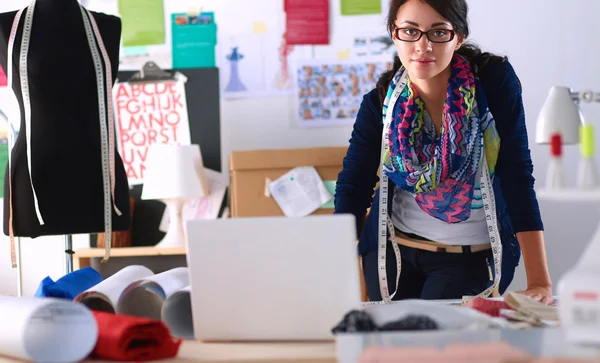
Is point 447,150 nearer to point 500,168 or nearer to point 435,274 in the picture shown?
point 500,168

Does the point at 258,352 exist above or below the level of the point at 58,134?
below

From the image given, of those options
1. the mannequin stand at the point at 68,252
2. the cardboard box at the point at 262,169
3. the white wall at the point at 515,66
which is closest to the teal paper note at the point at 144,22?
the white wall at the point at 515,66

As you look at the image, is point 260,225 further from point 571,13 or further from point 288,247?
point 571,13

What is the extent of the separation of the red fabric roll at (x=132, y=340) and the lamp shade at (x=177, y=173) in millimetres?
2390

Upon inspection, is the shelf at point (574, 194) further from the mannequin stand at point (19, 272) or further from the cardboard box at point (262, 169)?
the mannequin stand at point (19, 272)

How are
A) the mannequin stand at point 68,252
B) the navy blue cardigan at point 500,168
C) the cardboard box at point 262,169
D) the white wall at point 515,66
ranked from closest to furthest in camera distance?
the navy blue cardigan at point 500,168
the mannequin stand at point 68,252
the cardboard box at point 262,169
the white wall at point 515,66

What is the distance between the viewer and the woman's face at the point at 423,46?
1850mm

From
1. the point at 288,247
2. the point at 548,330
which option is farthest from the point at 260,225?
the point at 548,330

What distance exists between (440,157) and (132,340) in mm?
1070

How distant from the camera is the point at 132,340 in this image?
1094mm

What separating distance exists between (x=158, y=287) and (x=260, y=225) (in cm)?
27

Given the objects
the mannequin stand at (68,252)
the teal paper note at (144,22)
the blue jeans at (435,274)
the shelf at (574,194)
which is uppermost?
the teal paper note at (144,22)

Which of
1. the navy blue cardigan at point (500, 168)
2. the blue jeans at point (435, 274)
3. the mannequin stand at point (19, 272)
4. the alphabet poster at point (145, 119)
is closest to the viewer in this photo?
the navy blue cardigan at point (500, 168)

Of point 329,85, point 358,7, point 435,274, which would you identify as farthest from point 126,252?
point 435,274
